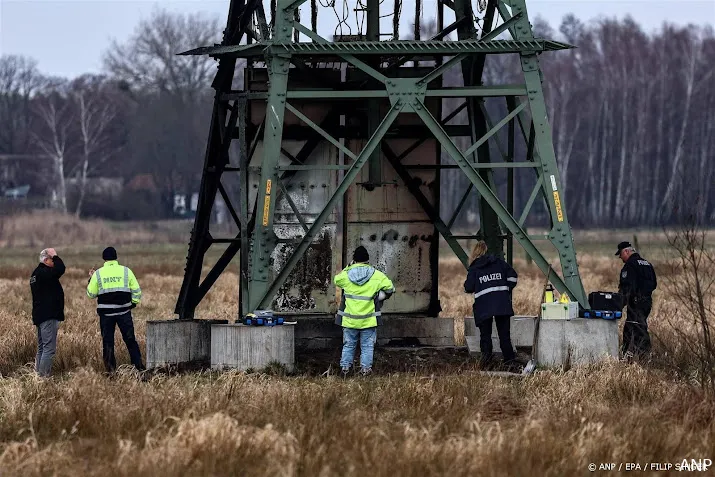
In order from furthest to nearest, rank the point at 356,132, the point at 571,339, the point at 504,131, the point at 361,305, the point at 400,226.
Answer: the point at 504,131
the point at 400,226
the point at 356,132
the point at 361,305
the point at 571,339

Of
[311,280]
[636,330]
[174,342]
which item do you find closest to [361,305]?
[174,342]

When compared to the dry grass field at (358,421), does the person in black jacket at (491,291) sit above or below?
above

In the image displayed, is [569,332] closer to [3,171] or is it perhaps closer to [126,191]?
[126,191]

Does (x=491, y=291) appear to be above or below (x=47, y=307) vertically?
above

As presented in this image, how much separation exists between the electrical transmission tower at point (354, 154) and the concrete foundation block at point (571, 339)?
0.56 m

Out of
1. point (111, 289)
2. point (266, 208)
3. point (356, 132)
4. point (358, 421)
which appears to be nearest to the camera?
point (358, 421)

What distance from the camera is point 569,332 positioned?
16.7 m

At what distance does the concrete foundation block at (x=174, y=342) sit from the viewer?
17719 mm

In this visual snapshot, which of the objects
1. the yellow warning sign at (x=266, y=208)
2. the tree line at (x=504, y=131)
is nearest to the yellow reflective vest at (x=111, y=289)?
the yellow warning sign at (x=266, y=208)

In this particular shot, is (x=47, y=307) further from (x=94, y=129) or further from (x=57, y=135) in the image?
(x=57, y=135)

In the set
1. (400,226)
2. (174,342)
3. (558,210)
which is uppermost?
(558,210)

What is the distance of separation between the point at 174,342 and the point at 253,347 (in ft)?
5.66

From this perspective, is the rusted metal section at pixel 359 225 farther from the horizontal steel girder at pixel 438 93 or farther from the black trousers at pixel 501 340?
the black trousers at pixel 501 340

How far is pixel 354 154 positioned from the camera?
1831cm
